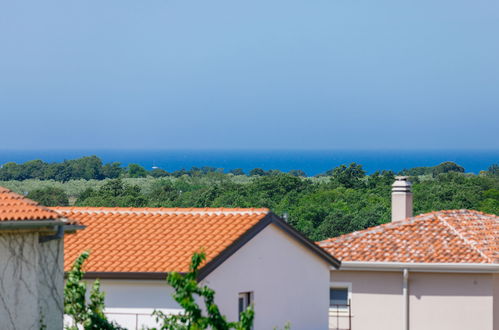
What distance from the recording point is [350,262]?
85.0 ft

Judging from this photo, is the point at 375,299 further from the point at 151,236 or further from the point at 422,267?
the point at 151,236

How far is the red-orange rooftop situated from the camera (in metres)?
18.3

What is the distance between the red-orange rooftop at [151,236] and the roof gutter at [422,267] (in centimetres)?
605

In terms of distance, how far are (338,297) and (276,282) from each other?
5862 mm

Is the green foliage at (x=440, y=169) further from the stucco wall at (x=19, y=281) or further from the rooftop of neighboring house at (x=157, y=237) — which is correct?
→ the stucco wall at (x=19, y=281)

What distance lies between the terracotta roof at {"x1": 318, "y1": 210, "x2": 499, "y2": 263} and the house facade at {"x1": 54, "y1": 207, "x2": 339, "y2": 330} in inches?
145

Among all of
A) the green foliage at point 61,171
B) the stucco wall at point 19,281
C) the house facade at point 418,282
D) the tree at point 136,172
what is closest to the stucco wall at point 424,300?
the house facade at point 418,282

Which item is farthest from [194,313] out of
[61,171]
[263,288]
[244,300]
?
[61,171]

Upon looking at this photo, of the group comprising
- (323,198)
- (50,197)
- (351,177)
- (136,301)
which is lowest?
(136,301)

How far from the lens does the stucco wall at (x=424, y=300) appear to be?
25.4m

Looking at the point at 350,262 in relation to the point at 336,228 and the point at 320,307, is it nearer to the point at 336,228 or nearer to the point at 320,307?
the point at 320,307

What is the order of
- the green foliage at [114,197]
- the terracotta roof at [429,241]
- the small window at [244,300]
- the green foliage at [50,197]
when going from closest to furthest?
the small window at [244,300] < the terracotta roof at [429,241] < the green foliage at [114,197] < the green foliage at [50,197]

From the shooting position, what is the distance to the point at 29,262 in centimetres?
1379


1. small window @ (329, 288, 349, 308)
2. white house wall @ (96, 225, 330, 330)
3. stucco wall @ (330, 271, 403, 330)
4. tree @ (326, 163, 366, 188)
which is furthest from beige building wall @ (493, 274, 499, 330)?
tree @ (326, 163, 366, 188)
